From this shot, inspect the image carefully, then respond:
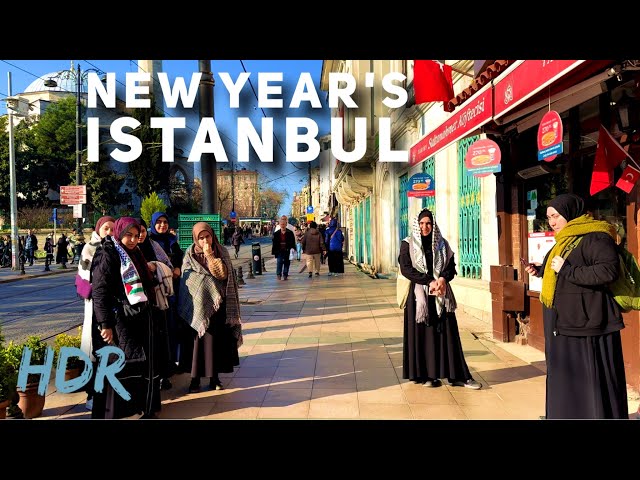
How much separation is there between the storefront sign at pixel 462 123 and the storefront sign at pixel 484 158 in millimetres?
324

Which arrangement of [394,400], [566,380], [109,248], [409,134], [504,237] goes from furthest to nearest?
[409,134], [504,237], [394,400], [109,248], [566,380]

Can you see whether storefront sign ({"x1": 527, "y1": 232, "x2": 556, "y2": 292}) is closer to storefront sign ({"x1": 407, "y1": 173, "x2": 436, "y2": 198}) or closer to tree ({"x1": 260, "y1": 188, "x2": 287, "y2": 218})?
storefront sign ({"x1": 407, "y1": 173, "x2": 436, "y2": 198})

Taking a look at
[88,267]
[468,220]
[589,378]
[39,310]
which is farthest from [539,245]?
[39,310]

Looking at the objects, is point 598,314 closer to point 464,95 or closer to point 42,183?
point 464,95

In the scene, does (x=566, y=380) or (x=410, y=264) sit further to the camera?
(x=410, y=264)

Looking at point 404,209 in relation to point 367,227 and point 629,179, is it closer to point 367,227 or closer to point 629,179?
point 367,227

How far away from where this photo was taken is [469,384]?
5641 mm

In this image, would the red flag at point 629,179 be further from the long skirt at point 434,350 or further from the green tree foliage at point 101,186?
the green tree foliage at point 101,186

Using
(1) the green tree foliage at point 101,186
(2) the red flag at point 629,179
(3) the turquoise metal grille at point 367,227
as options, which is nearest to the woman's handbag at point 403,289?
(2) the red flag at point 629,179

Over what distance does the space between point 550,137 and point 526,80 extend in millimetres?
566

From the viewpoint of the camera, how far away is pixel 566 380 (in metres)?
3.94

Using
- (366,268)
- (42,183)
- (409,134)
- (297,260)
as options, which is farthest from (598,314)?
(42,183)

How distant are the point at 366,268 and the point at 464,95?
14368mm
